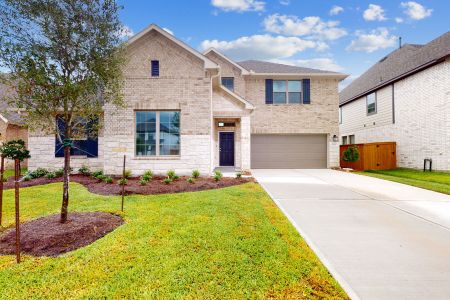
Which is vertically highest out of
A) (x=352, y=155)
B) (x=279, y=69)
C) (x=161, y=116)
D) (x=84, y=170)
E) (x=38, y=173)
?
(x=279, y=69)

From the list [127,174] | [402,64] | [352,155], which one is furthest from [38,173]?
[402,64]

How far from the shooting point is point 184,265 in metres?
3.53

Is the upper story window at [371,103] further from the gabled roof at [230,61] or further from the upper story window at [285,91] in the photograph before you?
the gabled roof at [230,61]

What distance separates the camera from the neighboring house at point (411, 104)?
14602 millimetres

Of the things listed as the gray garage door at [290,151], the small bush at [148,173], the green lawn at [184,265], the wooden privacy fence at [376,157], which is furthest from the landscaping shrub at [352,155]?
the green lawn at [184,265]

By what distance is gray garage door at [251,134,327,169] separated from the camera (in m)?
18.6

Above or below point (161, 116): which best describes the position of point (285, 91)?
above

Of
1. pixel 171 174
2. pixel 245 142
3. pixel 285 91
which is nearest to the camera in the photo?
pixel 171 174

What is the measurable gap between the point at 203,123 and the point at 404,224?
8.88 meters

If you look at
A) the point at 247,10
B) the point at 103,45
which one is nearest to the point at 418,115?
the point at 247,10

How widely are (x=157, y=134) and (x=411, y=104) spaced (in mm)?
16481

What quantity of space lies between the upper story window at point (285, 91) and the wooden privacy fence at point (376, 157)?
5.76 meters

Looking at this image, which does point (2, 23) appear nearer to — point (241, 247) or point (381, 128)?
point (241, 247)

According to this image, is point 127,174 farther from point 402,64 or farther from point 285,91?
point 402,64
